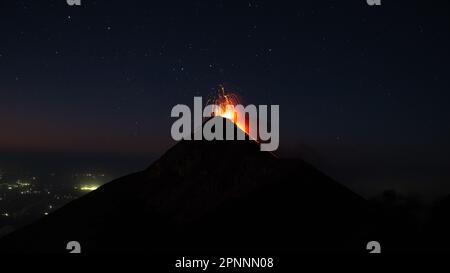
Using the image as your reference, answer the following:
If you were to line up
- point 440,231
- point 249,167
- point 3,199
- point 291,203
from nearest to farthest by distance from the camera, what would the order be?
point 440,231 < point 291,203 < point 249,167 < point 3,199

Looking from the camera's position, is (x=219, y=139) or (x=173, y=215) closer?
(x=173, y=215)

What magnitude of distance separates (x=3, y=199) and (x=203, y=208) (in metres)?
166

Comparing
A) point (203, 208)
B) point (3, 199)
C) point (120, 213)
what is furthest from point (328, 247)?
point (3, 199)

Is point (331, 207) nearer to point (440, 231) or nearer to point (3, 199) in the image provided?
point (440, 231)

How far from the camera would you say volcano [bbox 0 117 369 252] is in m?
30.6

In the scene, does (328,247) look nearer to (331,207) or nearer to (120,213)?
(331,207)

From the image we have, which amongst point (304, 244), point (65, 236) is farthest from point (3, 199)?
point (304, 244)

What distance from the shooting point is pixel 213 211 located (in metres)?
34.4

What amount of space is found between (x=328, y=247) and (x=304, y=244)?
1.94 m

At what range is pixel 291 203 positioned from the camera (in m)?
34.7

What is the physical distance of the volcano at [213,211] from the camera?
1206 inches

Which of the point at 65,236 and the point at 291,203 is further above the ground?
the point at 291,203

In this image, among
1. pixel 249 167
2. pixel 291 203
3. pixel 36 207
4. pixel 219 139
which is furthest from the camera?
pixel 36 207

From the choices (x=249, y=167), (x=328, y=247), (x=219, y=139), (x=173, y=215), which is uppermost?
(x=219, y=139)
